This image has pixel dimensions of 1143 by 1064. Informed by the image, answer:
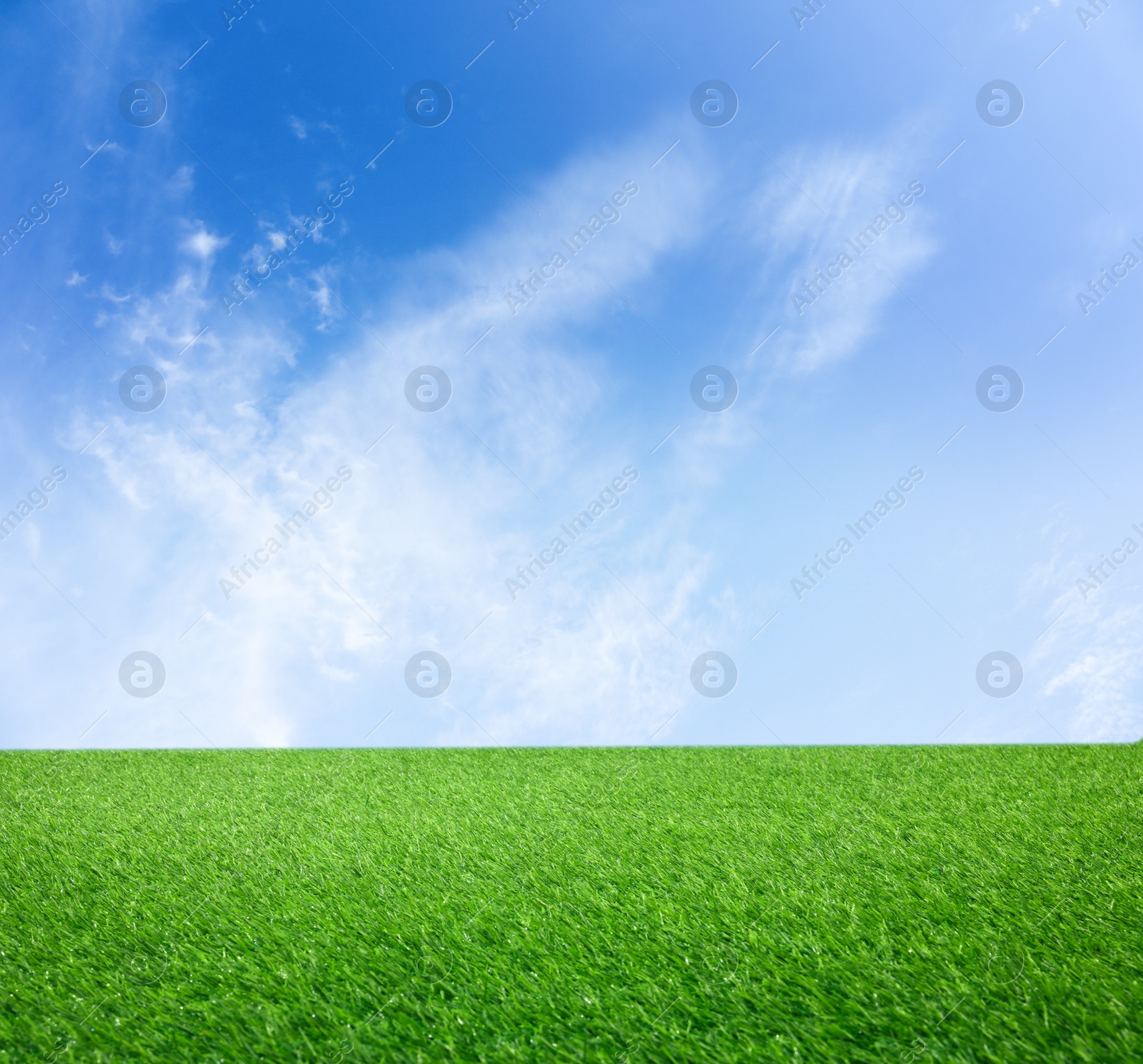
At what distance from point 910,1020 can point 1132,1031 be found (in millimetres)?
504

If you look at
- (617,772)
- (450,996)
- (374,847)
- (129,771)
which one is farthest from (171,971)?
(129,771)

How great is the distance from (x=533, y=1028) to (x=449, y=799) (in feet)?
7.98

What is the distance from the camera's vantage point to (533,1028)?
65.7 inches

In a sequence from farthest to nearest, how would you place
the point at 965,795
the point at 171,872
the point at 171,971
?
1. the point at 965,795
2. the point at 171,872
3. the point at 171,971

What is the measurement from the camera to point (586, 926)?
214cm

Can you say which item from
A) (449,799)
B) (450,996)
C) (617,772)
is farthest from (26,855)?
(617,772)

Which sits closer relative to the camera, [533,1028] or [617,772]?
[533,1028]

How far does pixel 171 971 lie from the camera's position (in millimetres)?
1998

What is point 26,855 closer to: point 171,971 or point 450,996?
point 171,971

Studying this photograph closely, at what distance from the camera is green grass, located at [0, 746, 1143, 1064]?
1.65 m

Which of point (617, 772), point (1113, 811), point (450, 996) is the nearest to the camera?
point (450, 996)

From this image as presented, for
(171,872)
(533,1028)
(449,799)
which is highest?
(449,799)

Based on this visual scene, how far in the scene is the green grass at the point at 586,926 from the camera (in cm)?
165

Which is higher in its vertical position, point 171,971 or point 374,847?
point 374,847
